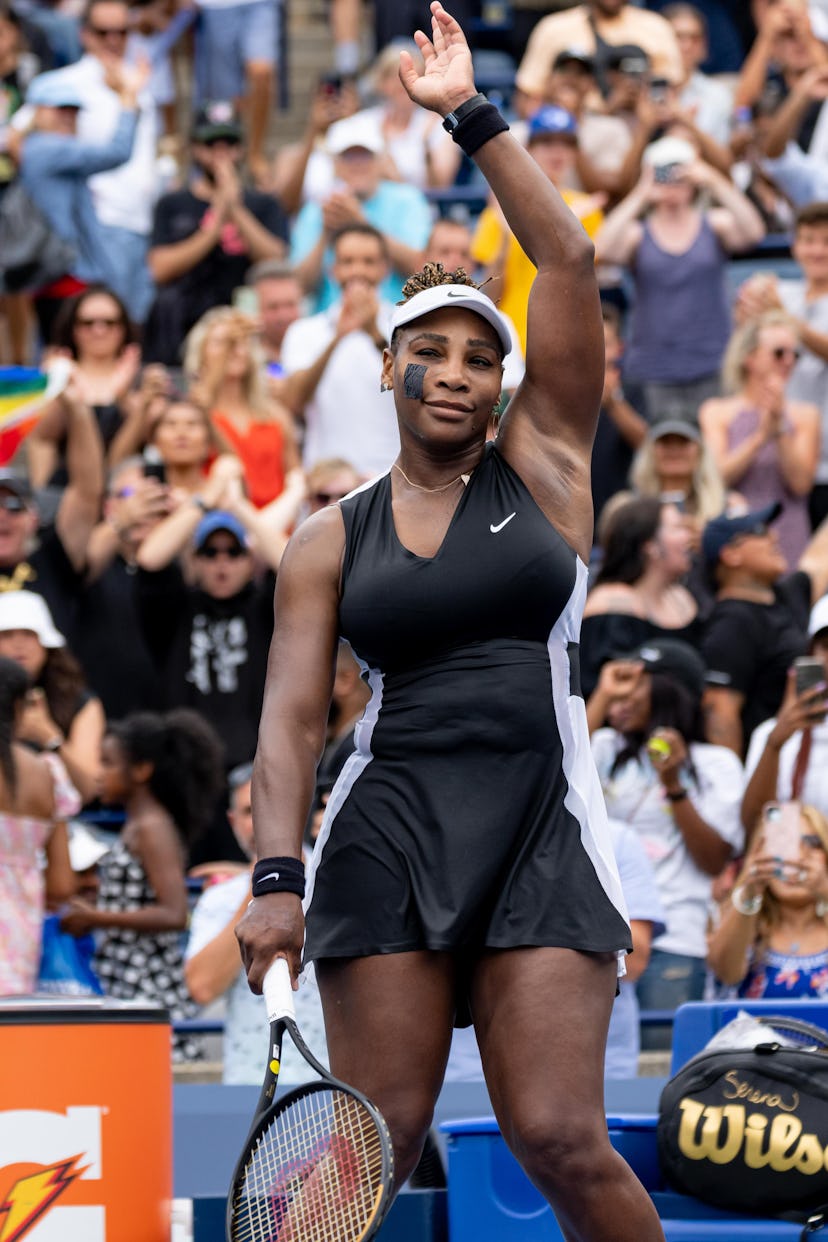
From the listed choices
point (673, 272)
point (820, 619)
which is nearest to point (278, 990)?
point (820, 619)

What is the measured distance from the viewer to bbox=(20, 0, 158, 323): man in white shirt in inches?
452

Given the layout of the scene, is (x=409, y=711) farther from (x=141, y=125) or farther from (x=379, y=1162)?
(x=141, y=125)

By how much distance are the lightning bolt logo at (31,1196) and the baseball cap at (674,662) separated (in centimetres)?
345

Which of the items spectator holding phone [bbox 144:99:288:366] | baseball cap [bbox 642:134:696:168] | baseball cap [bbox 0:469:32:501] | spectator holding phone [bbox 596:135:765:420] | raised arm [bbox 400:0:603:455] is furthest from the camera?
spectator holding phone [bbox 144:99:288:366]

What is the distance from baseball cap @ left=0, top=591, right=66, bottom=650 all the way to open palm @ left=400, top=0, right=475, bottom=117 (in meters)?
3.86

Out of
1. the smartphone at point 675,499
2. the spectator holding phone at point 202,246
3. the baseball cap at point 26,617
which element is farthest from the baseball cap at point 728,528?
the spectator holding phone at point 202,246

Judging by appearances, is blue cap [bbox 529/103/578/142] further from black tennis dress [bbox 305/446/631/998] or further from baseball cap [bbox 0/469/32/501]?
black tennis dress [bbox 305/446/631/998]

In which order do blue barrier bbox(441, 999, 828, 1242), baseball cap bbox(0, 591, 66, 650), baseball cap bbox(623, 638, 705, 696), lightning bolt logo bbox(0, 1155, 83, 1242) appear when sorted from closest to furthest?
lightning bolt logo bbox(0, 1155, 83, 1242) → blue barrier bbox(441, 999, 828, 1242) → baseball cap bbox(623, 638, 705, 696) → baseball cap bbox(0, 591, 66, 650)

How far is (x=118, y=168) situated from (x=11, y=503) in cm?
387

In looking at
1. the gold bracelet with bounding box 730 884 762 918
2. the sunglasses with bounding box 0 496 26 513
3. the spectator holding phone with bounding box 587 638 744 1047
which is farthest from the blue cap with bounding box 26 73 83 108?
the gold bracelet with bounding box 730 884 762 918

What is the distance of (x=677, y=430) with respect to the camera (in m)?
8.84

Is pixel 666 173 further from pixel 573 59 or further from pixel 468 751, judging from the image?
pixel 468 751

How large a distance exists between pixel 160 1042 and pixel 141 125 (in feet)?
28.7


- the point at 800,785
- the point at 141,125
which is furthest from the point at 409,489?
the point at 141,125
